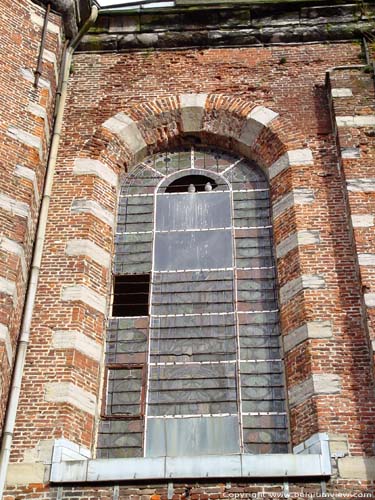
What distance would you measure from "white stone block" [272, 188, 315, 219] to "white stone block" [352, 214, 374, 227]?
2.65 ft

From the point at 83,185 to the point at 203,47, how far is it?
140 inches

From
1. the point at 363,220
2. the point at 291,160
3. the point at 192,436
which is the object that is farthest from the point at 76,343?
the point at 291,160

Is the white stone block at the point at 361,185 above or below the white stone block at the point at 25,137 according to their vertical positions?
below

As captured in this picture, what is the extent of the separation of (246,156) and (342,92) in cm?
165

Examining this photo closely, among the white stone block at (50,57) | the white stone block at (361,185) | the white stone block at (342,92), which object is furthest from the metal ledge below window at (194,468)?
the white stone block at (50,57)

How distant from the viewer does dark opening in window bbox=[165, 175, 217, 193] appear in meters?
12.1

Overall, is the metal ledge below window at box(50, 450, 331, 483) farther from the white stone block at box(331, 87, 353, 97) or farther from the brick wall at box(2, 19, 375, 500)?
the white stone block at box(331, 87, 353, 97)

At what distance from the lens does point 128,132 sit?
1240 centimetres

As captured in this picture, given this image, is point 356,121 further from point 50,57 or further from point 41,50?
point 41,50

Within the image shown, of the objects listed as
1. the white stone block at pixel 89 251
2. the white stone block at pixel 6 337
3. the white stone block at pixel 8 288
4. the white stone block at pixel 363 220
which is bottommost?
the white stone block at pixel 6 337

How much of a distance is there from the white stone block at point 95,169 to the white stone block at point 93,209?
21.1 inches

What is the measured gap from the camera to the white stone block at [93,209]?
1109 centimetres

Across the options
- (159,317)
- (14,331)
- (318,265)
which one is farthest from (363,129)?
(14,331)

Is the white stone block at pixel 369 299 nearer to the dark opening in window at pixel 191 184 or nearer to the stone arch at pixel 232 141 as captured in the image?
the stone arch at pixel 232 141
